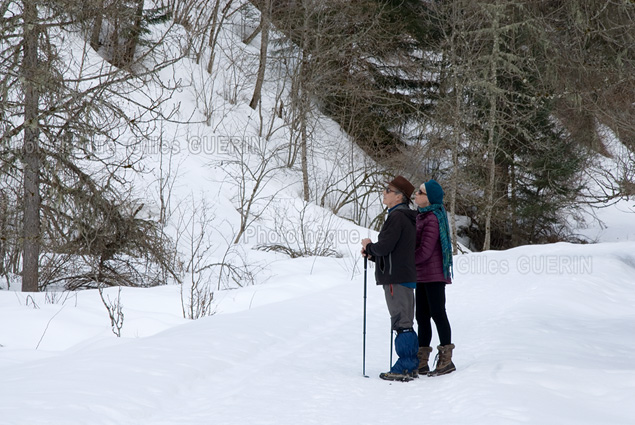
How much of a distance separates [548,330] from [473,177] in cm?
1849

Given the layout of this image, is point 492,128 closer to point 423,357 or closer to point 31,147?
point 31,147

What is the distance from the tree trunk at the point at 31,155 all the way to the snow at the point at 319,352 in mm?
1403

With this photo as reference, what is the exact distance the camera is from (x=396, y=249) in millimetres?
5918

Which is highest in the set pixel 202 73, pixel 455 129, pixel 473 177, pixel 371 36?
pixel 371 36

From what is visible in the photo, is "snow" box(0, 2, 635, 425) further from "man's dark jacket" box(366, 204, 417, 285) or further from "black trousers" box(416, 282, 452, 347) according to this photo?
"man's dark jacket" box(366, 204, 417, 285)

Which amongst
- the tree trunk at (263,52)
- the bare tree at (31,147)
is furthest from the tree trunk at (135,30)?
the tree trunk at (263,52)

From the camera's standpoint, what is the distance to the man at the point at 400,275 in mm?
5836

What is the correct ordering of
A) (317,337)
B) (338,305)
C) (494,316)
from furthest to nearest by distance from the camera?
1. (338,305)
2. (494,316)
3. (317,337)

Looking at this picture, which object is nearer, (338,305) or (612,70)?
(338,305)

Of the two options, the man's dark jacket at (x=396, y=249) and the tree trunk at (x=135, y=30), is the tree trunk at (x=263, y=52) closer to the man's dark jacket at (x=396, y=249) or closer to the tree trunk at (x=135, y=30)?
the tree trunk at (x=135, y=30)

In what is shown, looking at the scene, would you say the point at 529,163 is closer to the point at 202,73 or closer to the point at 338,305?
the point at 202,73

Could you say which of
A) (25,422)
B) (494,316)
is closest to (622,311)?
(494,316)

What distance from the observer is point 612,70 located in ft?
38.7

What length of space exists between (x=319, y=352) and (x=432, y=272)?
175 cm
